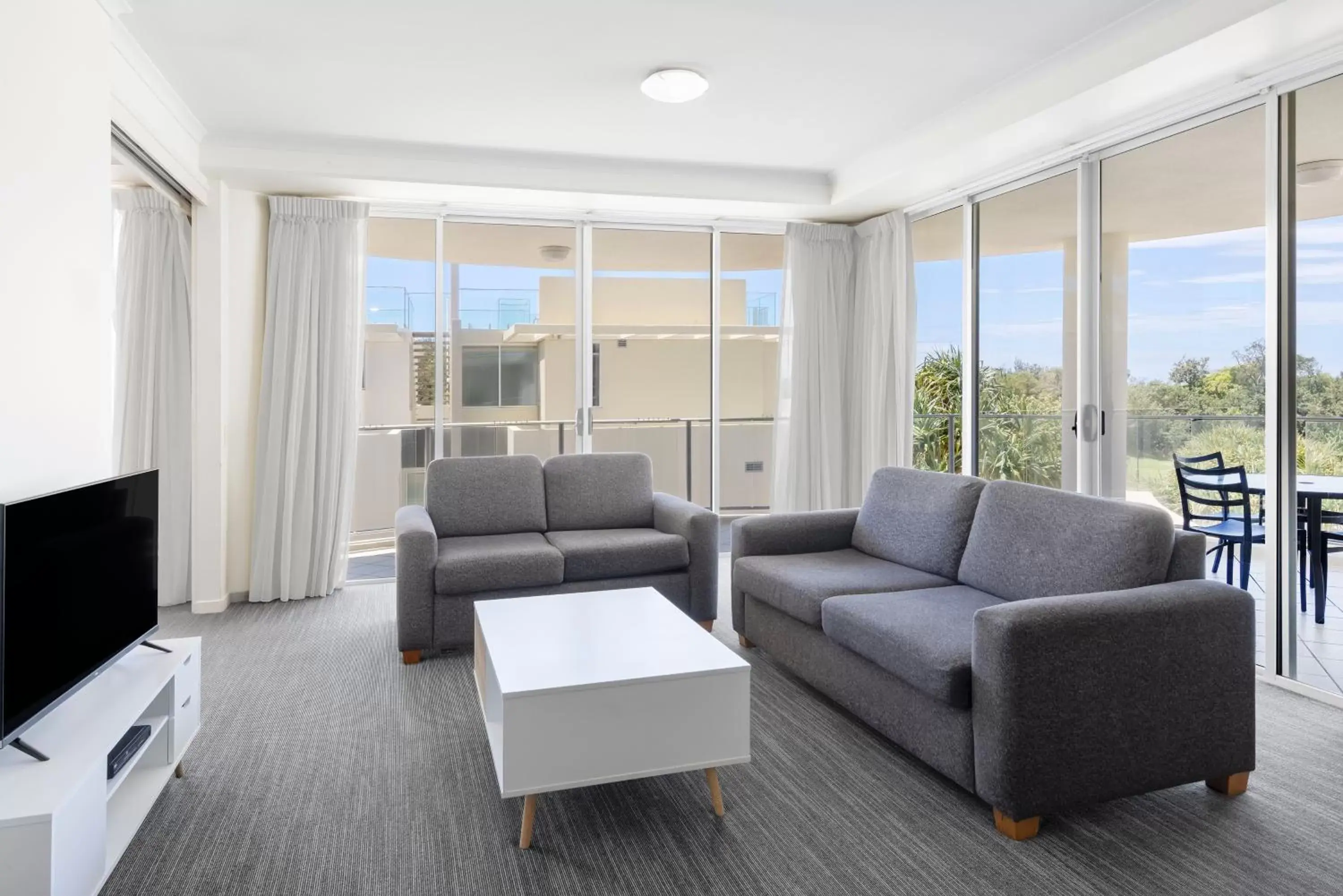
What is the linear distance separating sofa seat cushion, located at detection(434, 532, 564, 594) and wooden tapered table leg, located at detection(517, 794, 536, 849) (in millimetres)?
1748

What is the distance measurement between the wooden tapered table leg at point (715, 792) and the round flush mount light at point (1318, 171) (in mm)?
3183

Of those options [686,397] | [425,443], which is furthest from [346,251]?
[686,397]

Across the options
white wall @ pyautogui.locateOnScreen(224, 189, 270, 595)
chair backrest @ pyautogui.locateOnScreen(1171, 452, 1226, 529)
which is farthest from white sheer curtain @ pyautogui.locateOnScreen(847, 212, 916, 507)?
white wall @ pyautogui.locateOnScreen(224, 189, 270, 595)

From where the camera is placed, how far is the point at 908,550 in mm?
3699

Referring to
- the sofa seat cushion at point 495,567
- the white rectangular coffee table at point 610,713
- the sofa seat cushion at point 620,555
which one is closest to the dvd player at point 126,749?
the white rectangular coffee table at point 610,713

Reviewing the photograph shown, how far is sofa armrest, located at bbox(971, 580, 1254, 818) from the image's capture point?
224 centimetres

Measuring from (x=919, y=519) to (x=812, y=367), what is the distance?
8.71 feet

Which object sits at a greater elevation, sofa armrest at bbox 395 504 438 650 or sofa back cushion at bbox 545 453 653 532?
sofa back cushion at bbox 545 453 653 532

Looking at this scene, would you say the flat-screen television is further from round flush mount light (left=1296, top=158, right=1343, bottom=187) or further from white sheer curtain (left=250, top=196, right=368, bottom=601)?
round flush mount light (left=1296, top=158, right=1343, bottom=187)

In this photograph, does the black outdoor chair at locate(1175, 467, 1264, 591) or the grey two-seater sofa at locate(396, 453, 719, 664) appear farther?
the grey two-seater sofa at locate(396, 453, 719, 664)

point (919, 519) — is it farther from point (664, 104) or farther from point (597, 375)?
point (597, 375)

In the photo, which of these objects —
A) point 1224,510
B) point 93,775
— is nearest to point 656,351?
point 1224,510

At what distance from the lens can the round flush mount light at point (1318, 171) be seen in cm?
318

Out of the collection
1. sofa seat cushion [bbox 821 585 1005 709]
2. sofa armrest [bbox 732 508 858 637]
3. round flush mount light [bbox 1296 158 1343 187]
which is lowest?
sofa seat cushion [bbox 821 585 1005 709]
